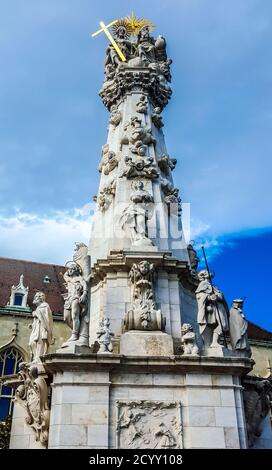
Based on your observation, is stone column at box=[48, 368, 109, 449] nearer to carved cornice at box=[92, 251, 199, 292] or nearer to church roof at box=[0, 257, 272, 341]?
carved cornice at box=[92, 251, 199, 292]

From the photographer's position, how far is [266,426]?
414 inches

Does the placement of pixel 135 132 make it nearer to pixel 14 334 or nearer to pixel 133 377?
pixel 133 377

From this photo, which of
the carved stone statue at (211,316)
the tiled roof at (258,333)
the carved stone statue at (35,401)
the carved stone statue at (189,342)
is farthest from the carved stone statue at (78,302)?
the tiled roof at (258,333)

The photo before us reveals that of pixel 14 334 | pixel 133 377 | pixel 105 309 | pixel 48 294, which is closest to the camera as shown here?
pixel 133 377

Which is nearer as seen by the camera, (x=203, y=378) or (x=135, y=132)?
(x=203, y=378)

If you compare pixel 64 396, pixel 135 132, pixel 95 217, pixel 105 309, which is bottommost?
pixel 64 396

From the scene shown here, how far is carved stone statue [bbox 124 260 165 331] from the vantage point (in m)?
10.5

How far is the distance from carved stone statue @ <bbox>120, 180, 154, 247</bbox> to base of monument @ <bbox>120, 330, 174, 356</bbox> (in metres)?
2.38

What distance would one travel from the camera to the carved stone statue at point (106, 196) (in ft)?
44.2

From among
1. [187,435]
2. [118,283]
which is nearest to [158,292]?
[118,283]

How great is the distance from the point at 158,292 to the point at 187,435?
3314mm

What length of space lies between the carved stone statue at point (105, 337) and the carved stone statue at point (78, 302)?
0.30 metres

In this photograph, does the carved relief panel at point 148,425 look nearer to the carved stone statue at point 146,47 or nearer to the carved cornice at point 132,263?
the carved cornice at point 132,263

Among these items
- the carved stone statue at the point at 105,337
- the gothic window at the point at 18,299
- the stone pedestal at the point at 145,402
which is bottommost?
the stone pedestal at the point at 145,402
